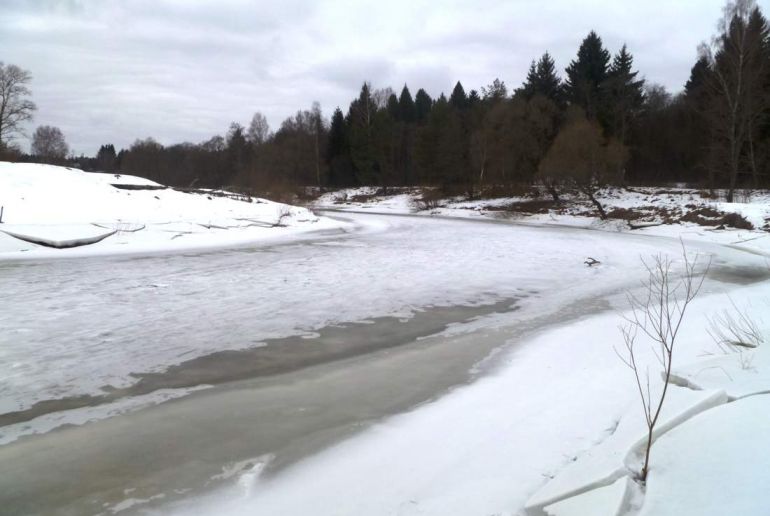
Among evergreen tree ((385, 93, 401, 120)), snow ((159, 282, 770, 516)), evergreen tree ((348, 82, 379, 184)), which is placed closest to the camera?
snow ((159, 282, 770, 516))

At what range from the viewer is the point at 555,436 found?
161 inches

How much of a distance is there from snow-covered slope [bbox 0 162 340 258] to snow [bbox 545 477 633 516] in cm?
1609

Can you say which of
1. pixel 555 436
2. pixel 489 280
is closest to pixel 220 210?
pixel 489 280

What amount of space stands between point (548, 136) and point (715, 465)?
44.7 metres

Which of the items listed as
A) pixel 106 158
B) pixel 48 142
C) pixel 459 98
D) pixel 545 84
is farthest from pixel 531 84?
pixel 106 158

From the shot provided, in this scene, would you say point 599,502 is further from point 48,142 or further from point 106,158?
point 106,158

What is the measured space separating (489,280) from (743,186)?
29.4 metres

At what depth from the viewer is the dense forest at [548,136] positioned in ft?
100

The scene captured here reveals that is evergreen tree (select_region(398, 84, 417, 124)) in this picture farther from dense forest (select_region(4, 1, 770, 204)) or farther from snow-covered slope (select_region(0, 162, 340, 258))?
snow-covered slope (select_region(0, 162, 340, 258))

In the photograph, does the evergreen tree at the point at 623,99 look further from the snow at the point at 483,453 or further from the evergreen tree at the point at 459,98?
the snow at the point at 483,453

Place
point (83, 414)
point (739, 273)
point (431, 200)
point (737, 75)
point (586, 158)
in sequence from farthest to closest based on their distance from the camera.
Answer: point (431, 200) < point (586, 158) < point (737, 75) < point (739, 273) < point (83, 414)

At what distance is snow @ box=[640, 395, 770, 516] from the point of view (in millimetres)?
2525

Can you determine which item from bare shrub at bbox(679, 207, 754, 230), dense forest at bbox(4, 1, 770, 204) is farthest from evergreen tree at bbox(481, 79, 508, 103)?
bare shrub at bbox(679, 207, 754, 230)

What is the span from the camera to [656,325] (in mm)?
7176
